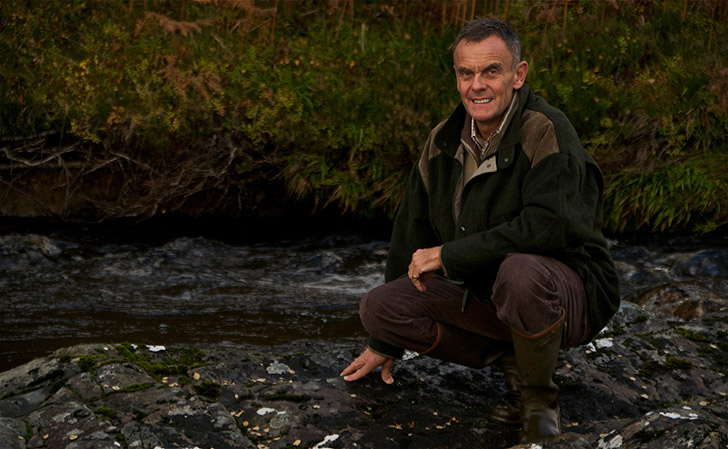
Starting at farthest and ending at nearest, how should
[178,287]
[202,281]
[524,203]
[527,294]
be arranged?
1. [202,281]
2. [178,287]
3. [524,203]
4. [527,294]

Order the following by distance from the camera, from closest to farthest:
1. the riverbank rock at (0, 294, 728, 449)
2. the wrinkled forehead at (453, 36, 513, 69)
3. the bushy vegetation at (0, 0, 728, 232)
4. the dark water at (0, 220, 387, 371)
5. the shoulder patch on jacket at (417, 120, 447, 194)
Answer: the riverbank rock at (0, 294, 728, 449) < the wrinkled forehead at (453, 36, 513, 69) < the shoulder patch on jacket at (417, 120, 447, 194) < the dark water at (0, 220, 387, 371) < the bushy vegetation at (0, 0, 728, 232)

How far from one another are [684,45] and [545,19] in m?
1.36

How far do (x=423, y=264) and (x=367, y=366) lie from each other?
52 cm

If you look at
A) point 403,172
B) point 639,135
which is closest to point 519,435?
point 403,172

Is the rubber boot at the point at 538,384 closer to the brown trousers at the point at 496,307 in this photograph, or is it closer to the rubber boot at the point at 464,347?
the brown trousers at the point at 496,307

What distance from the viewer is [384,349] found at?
127 inches

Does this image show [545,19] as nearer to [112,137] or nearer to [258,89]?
[258,89]

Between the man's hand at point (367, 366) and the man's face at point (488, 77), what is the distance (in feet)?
3.33

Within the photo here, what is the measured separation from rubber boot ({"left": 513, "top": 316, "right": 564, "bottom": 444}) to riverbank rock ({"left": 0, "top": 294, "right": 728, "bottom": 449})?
97 millimetres

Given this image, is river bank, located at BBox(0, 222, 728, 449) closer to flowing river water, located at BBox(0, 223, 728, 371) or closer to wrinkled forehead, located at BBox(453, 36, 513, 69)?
flowing river water, located at BBox(0, 223, 728, 371)

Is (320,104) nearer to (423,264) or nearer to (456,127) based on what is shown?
(456,127)

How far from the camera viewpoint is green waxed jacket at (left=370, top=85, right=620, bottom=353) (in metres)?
2.76

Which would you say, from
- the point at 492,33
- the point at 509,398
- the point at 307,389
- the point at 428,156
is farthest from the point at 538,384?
the point at 492,33

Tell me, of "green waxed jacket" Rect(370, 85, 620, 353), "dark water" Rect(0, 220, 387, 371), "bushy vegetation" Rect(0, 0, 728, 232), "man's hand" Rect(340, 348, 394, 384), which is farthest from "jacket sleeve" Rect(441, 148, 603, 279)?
"bushy vegetation" Rect(0, 0, 728, 232)
